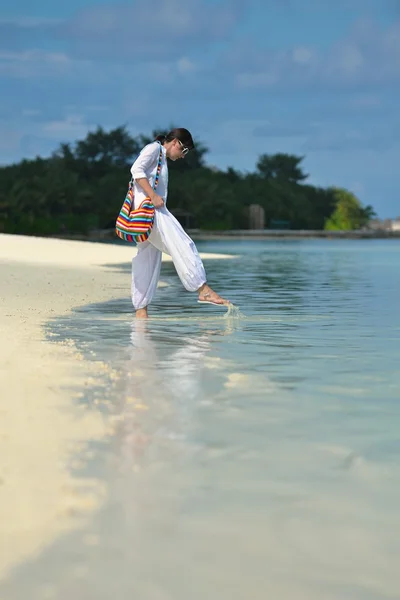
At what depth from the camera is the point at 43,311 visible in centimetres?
1197

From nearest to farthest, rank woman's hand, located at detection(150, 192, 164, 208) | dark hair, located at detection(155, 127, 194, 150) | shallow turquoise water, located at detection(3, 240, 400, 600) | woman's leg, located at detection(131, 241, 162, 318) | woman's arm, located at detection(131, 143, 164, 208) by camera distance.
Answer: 1. shallow turquoise water, located at detection(3, 240, 400, 600)
2. woman's arm, located at detection(131, 143, 164, 208)
3. woman's hand, located at detection(150, 192, 164, 208)
4. dark hair, located at detection(155, 127, 194, 150)
5. woman's leg, located at detection(131, 241, 162, 318)

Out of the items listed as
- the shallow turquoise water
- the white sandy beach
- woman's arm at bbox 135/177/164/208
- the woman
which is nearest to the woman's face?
the woman

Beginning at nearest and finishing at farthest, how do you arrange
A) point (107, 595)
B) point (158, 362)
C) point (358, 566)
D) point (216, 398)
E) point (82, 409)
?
point (107, 595) → point (358, 566) → point (82, 409) → point (216, 398) → point (158, 362)

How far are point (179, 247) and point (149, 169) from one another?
721 millimetres

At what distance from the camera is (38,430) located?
17.6ft

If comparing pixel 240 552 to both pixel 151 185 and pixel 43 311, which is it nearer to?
pixel 151 185

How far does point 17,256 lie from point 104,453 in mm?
22073

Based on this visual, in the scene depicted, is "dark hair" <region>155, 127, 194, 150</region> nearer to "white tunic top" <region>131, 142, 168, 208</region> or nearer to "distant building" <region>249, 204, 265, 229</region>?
"white tunic top" <region>131, 142, 168, 208</region>

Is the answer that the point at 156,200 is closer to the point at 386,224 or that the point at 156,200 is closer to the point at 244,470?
the point at 244,470

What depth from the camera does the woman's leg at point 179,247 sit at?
10570mm

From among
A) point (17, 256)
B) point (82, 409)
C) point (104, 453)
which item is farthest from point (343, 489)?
point (17, 256)

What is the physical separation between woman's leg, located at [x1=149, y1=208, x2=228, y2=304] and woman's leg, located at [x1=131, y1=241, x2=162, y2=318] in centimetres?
21

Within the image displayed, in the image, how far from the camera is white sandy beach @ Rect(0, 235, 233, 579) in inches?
150

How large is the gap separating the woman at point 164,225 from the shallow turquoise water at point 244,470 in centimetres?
109
